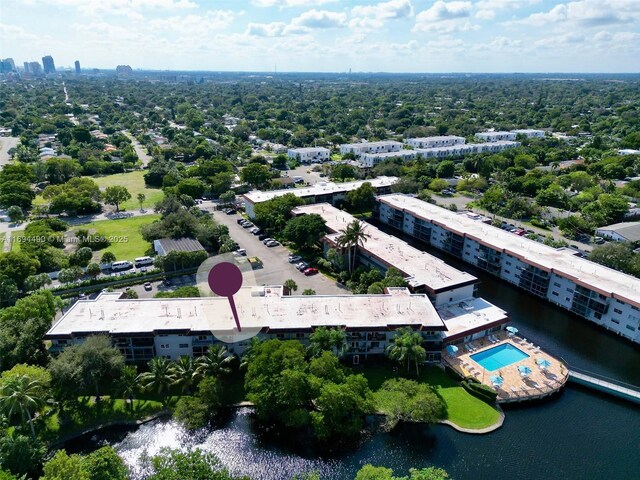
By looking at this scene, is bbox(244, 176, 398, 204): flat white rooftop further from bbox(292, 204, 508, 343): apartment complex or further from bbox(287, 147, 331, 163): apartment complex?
bbox(287, 147, 331, 163): apartment complex

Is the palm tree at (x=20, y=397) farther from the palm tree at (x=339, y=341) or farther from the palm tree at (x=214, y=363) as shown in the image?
the palm tree at (x=339, y=341)

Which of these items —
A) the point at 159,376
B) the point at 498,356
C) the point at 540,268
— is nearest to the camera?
the point at 159,376

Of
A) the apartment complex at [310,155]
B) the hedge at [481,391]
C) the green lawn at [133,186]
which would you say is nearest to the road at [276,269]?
the hedge at [481,391]

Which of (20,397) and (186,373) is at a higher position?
(20,397)

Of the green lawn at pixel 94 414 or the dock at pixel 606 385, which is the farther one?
the dock at pixel 606 385

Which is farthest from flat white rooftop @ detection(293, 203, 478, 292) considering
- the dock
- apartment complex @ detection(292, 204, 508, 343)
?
the dock

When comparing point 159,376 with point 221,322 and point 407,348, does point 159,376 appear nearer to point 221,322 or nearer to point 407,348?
point 221,322

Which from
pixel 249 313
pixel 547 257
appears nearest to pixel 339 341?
pixel 249 313

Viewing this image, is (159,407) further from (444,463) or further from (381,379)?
(444,463)

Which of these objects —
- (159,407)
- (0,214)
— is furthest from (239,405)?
(0,214)
